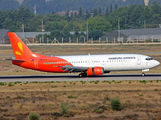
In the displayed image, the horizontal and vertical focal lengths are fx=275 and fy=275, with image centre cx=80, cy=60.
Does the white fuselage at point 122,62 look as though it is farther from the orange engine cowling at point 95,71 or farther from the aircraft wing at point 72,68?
the aircraft wing at point 72,68

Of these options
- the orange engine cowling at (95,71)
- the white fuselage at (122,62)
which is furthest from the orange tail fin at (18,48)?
the orange engine cowling at (95,71)

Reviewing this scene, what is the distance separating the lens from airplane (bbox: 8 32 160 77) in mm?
45156

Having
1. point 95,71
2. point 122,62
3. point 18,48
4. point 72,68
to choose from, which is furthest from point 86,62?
point 18,48

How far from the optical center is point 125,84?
121ft

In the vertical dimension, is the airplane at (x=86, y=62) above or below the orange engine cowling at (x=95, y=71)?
above

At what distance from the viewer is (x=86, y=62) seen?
152 feet

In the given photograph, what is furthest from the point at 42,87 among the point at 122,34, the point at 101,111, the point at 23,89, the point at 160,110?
the point at 122,34

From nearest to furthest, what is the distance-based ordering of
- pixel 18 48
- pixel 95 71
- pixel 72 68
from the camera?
1. pixel 95 71
2. pixel 72 68
3. pixel 18 48

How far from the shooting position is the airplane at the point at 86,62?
148 ft

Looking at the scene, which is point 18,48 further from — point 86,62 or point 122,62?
point 122,62

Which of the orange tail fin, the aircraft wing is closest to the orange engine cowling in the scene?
the aircraft wing

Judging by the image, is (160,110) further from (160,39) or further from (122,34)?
(122,34)

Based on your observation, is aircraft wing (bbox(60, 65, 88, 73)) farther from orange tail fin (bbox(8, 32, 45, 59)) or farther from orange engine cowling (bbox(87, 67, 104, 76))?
orange tail fin (bbox(8, 32, 45, 59))

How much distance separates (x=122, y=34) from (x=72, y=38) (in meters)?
37.5
